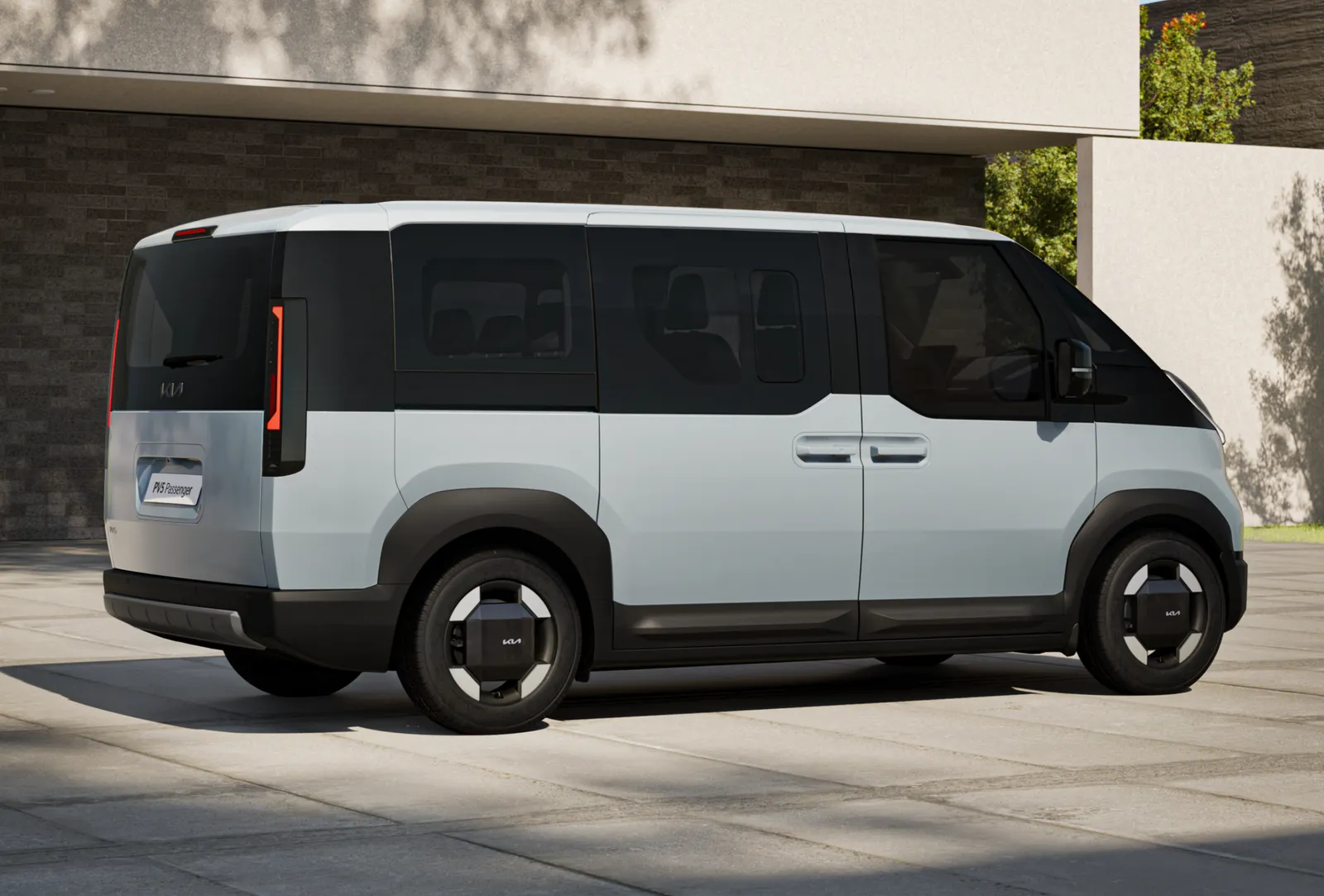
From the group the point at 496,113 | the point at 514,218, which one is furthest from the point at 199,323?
the point at 496,113

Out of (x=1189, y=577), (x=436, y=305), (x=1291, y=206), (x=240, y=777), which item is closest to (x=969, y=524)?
(x=1189, y=577)

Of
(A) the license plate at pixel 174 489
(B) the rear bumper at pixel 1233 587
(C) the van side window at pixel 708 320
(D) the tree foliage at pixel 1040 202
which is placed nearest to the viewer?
(A) the license plate at pixel 174 489

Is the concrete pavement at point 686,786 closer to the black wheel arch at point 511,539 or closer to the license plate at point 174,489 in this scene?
the black wheel arch at point 511,539

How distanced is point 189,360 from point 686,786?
2786mm

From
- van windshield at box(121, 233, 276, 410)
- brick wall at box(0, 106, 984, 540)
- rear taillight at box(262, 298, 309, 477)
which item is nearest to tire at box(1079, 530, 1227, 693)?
rear taillight at box(262, 298, 309, 477)

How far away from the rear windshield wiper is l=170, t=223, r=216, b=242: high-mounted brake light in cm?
50

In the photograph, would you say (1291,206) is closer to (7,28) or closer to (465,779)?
(7,28)

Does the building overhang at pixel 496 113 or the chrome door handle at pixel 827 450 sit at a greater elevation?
the building overhang at pixel 496 113

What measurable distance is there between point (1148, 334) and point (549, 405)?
1608 centimetres

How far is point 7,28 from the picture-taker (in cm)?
1828

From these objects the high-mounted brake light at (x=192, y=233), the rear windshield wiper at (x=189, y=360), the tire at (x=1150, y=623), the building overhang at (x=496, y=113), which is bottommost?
the tire at (x=1150, y=623)

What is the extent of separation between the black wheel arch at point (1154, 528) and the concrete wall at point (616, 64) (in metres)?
11.9

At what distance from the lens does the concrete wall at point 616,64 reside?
18.9 m

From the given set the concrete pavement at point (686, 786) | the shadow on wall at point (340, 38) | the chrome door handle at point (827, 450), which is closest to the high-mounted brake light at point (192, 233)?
the concrete pavement at point (686, 786)
